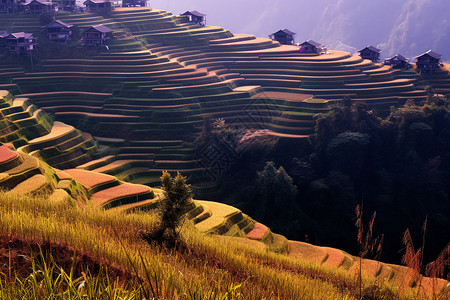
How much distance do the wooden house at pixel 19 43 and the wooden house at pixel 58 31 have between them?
2110 mm

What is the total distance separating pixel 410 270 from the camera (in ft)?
14.1

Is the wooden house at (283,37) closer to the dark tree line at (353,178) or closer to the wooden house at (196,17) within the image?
the wooden house at (196,17)

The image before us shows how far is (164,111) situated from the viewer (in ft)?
99.8

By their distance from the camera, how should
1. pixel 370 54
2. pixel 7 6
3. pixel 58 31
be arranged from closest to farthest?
pixel 58 31 → pixel 7 6 → pixel 370 54

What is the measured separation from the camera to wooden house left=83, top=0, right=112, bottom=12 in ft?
149

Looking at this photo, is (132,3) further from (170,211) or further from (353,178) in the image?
(170,211)

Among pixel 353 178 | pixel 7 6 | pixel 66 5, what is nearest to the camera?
pixel 353 178

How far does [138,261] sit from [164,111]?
25.6 meters

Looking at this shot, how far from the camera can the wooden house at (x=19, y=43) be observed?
35.2m

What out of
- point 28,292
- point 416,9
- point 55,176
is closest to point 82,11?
point 55,176

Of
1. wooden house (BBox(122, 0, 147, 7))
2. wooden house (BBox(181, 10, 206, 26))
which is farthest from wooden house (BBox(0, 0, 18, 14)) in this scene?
wooden house (BBox(181, 10, 206, 26))

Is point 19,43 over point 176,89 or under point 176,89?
over

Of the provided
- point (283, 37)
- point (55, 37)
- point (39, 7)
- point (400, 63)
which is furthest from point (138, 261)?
point (283, 37)

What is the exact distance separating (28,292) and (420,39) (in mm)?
121950
